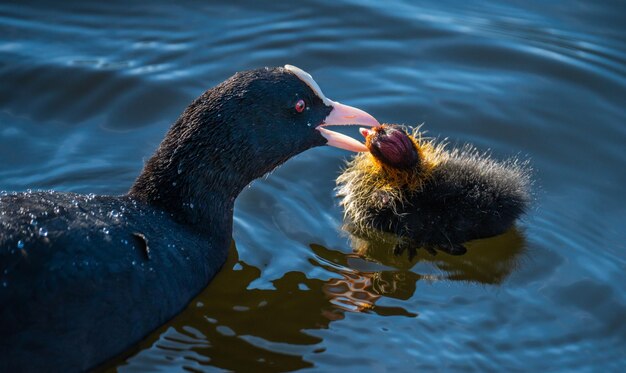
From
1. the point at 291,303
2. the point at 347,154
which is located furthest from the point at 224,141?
the point at 347,154

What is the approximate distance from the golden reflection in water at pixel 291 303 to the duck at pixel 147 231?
0.12 metres

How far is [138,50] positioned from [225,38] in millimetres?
756

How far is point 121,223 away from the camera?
5.41 metres

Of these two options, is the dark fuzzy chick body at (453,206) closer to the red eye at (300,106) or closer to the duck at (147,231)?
the duck at (147,231)

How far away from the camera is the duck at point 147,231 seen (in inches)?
189

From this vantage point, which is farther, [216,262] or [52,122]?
[52,122]

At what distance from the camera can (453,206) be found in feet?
20.8

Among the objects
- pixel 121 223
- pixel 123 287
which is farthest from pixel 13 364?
pixel 121 223

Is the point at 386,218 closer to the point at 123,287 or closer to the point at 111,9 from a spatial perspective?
the point at 123,287

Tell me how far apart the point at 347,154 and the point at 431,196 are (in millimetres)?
1245

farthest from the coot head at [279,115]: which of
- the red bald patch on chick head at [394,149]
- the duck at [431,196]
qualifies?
the duck at [431,196]

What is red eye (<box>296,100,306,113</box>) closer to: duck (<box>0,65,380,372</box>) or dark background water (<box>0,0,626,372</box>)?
duck (<box>0,65,380,372</box>)

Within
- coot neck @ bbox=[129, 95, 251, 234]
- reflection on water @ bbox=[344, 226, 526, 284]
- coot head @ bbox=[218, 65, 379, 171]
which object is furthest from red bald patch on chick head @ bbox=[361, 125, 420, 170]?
coot neck @ bbox=[129, 95, 251, 234]

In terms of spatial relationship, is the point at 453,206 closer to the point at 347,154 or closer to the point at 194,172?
the point at 347,154
